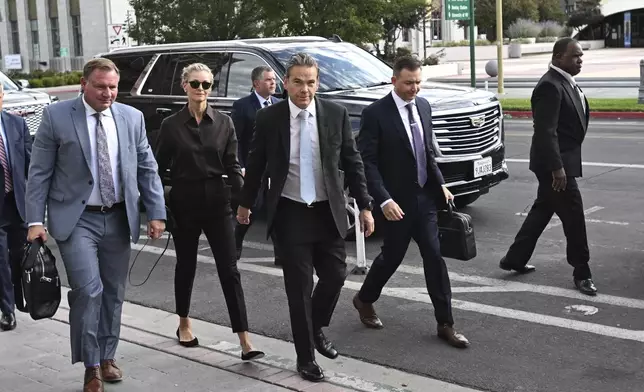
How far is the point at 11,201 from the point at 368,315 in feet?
9.02

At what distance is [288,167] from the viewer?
18.3 ft

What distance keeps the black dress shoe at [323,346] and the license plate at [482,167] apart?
13.8 ft

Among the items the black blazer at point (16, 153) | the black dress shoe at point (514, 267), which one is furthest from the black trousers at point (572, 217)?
the black blazer at point (16, 153)

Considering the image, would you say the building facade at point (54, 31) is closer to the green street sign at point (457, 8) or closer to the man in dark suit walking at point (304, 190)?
the green street sign at point (457, 8)

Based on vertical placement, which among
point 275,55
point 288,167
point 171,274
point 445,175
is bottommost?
point 171,274

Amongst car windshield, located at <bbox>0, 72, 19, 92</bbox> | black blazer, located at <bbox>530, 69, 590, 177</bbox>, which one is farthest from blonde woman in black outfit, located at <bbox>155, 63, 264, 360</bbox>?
car windshield, located at <bbox>0, 72, 19, 92</bbox>

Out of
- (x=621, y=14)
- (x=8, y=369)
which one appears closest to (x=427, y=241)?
(x=8, y=369)

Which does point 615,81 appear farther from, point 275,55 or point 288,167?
point 288,167

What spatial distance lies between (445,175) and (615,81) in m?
26.9

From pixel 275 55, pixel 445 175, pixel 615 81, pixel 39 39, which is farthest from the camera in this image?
pixel 39 39

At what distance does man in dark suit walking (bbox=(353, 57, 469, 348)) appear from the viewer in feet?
20.1

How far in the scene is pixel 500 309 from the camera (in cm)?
700

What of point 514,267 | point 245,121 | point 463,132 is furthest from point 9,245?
point 463,132

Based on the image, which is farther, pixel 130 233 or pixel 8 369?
pixel 8 369
